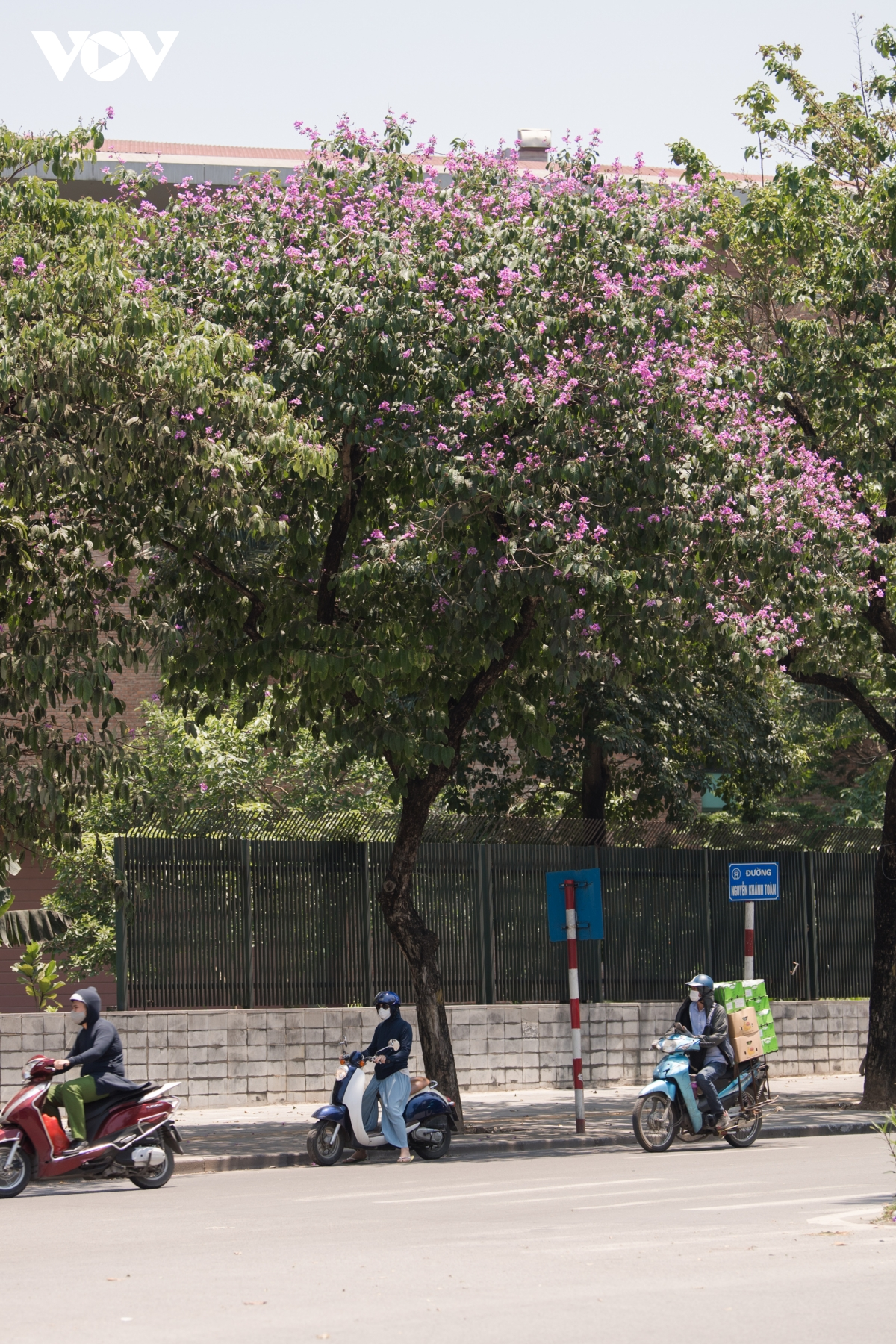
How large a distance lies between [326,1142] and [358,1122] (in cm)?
34

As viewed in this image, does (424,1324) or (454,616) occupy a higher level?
(454,616)

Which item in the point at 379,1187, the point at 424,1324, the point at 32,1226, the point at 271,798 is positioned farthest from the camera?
the point at 271,798

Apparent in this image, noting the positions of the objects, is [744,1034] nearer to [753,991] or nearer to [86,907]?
[753,991]

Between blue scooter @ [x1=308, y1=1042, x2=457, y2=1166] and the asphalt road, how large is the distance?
2.60 feet

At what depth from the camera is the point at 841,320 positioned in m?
19.7

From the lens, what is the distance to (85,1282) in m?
8.37

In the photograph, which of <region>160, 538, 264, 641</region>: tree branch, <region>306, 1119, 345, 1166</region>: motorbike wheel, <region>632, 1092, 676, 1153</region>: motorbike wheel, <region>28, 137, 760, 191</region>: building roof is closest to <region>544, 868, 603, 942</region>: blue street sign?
<region>632, 1092, 676, 1153</region>: motorbike wheel

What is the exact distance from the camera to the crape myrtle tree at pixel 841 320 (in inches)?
734

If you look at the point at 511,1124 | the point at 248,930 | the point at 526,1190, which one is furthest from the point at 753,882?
the point at 526,1190

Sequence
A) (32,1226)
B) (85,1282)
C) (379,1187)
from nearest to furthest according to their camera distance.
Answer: (85,1282) < (32,1226) < (379,1187)

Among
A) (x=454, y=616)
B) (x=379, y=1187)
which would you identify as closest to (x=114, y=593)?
(x=454, y=616)

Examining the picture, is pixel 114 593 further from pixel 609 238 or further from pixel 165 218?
pixel 609 238

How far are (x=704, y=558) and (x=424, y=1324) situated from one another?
10.4 meters

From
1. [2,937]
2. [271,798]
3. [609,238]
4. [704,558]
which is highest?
[609,238]
